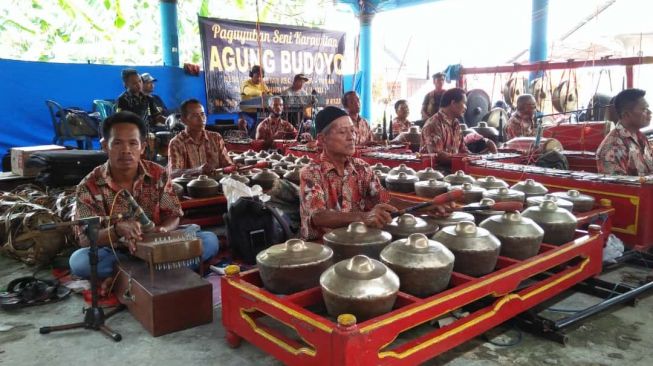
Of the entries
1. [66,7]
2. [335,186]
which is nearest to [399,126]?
[335,186]

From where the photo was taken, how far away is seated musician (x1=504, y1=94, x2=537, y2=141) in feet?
20.2

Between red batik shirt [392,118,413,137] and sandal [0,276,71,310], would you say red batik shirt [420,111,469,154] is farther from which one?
sandal [0,276,71,310]

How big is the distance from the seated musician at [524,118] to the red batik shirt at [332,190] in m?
4.09

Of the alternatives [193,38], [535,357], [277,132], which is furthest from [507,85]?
[193,38]

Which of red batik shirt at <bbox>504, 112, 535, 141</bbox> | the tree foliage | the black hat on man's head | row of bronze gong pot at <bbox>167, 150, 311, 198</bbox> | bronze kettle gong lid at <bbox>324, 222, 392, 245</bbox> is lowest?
bronze kettle gong lid at <bbox>324, 222, 392, 245</bbox>

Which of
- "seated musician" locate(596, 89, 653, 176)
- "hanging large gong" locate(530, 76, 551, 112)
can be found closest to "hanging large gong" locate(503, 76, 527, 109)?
"hanging large gong" locate(530, 76, 551, 112)

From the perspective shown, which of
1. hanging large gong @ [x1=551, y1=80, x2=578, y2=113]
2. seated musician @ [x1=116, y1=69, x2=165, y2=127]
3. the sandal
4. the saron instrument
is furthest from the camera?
hanging large gong @ [x1=551, y1=80, x2=578, y2=113]

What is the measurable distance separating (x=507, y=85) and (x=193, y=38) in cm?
766

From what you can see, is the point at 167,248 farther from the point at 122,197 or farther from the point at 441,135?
the point at 441,135

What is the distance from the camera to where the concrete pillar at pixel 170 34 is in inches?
344

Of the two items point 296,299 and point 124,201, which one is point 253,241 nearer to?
point 124,201

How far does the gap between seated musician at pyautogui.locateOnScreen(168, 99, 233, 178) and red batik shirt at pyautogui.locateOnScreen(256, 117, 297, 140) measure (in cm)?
222

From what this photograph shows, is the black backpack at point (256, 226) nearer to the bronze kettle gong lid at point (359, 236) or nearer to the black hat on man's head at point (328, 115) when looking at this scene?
the black hat on man's head at point (328, 115)

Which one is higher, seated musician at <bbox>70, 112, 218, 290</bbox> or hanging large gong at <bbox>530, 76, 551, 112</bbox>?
hanging large gong at <bbox>530, 76, 551, 112</bbox>
